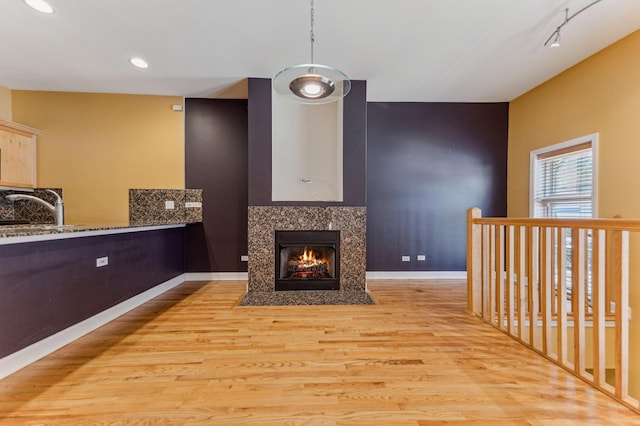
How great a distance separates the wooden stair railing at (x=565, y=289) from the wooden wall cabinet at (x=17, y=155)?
18.3 feet

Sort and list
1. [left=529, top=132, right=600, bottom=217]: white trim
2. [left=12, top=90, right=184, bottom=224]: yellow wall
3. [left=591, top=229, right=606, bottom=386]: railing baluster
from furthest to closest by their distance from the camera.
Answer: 1. [left=12, top=90, right=184, bottom=224]: yellow wall
2. [left=529, top=132, right=600, bottom=217]: white trim
3. [left=591, top=229, right=606, bottom=386]: railing baluster

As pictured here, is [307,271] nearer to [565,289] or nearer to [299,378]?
[299,378]

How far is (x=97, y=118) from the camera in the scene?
12.1 feet

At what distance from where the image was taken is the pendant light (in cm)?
185

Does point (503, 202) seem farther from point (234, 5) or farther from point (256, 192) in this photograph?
point (234, 5)

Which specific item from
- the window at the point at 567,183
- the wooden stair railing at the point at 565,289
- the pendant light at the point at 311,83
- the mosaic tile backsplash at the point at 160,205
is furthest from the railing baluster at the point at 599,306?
the mosaic tile backsplash at the point at 160,205

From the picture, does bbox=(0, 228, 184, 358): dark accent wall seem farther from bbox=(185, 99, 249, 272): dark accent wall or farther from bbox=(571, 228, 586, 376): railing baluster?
bbox=(571, 228, 586, 376): railing baluster

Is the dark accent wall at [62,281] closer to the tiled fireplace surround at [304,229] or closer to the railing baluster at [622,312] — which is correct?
the tiled fireplace surround at [304,229]

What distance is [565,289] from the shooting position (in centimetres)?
165

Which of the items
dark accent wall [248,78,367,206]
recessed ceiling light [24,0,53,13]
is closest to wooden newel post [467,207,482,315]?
dark accent wall [248,78,367,206]

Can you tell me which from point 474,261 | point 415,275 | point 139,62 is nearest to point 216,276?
point 139,62

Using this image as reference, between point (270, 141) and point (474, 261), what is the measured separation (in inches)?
107

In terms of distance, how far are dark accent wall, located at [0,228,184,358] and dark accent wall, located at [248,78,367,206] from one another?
1.45 metres

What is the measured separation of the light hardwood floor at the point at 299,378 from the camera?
1.32 metres
